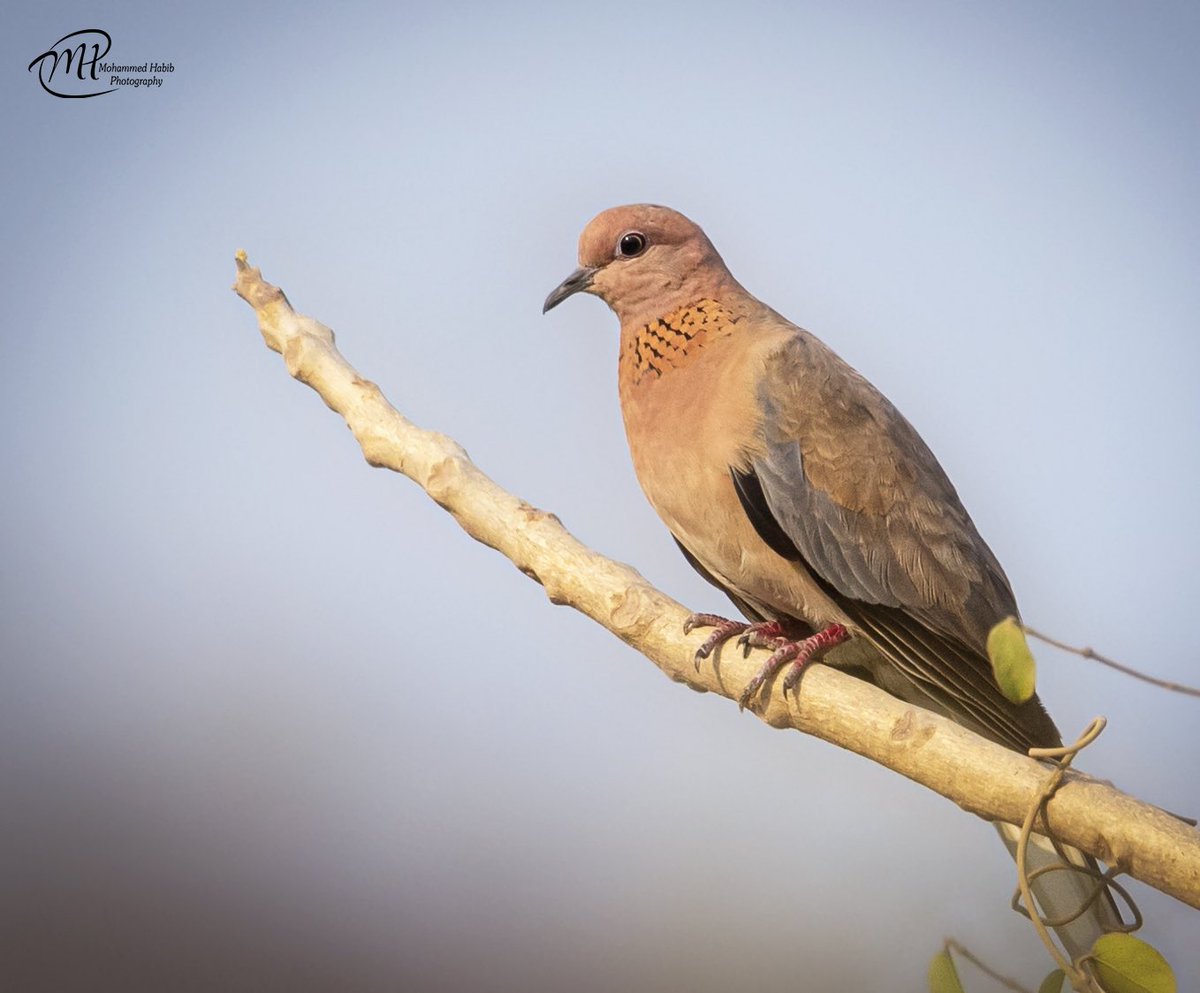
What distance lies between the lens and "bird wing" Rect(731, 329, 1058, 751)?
122 cm

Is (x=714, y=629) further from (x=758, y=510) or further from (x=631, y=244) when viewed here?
(x=631, y=244)

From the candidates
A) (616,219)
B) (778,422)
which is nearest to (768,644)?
(778,422)

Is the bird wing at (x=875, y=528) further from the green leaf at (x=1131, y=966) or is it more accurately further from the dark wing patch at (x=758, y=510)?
the green leaf at (x=1131, y=966)

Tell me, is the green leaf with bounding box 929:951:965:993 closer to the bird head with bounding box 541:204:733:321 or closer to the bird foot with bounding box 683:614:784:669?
the bird foot with bounding box 683:614:784:669

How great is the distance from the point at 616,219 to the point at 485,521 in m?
0.38

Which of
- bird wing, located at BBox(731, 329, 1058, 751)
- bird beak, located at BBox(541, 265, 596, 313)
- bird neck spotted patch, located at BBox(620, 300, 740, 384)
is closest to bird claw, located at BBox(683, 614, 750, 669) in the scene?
bird wing, located at BBox(731, 329, 1058, 751)

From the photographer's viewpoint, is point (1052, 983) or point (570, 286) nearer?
point (1052, 983)

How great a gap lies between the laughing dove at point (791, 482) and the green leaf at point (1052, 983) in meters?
0.11

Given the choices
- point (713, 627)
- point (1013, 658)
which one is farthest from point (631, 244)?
point (1013, 658)

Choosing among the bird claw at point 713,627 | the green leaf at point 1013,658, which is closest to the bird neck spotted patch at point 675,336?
the bird claw at point 713,627

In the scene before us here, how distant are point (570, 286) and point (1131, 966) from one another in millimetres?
854

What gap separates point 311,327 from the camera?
4.18ft

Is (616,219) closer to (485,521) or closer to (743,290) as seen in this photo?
(743,290)

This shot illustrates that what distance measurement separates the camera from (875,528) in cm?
126
